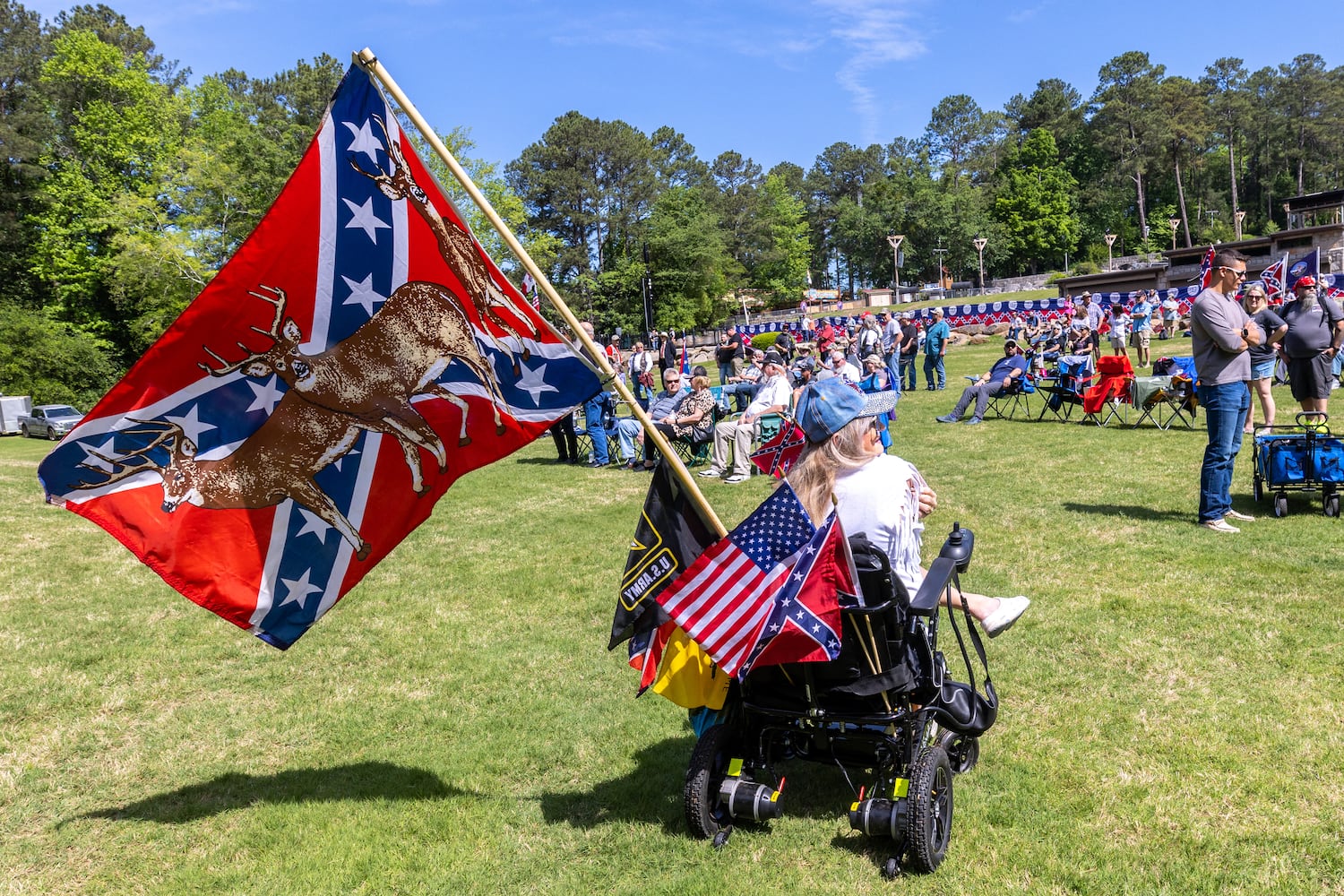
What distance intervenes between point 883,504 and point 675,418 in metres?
10.4

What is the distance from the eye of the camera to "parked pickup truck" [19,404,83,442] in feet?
107

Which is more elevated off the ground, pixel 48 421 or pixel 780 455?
pixel 48 421

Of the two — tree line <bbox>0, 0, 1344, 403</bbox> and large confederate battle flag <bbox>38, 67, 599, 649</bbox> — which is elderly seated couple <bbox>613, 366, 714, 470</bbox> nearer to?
large confederate battle flag <bbox>38, 67, 599, 649</bbox>

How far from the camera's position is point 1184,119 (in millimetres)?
93125

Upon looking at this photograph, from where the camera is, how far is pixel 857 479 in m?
3.82

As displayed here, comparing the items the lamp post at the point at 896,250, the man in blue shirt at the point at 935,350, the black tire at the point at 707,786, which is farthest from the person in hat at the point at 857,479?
the lamp post at the point at 896,250

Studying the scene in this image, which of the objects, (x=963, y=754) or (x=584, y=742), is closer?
(x=963, y=754)

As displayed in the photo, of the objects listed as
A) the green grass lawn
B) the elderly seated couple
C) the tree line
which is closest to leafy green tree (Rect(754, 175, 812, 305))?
the tree line

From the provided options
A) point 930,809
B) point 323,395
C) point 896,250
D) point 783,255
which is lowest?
point 930,809

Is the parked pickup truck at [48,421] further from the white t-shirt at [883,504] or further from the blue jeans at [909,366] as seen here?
the white t-shirt at [883,504]

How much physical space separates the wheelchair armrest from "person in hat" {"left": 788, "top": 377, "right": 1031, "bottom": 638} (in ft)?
0.44

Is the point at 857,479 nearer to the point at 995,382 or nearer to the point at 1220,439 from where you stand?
the point at 1220,439

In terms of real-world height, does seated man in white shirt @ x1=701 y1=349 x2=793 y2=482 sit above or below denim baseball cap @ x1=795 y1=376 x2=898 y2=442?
below

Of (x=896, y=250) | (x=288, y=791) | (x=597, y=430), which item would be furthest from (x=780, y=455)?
(x=896, y=250)
